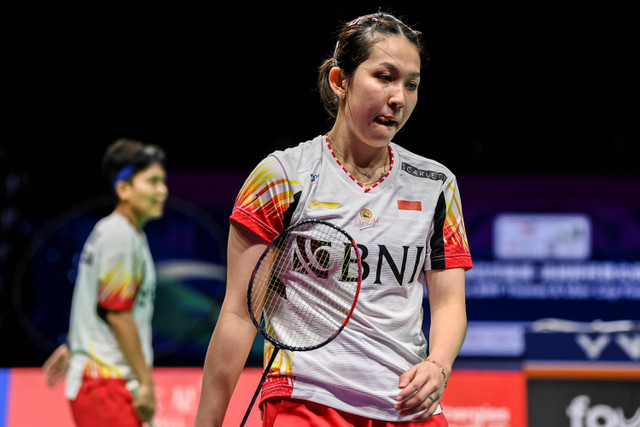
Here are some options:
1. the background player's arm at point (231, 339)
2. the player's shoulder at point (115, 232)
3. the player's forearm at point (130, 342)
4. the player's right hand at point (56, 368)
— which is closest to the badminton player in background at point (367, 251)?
the background player's arm at point (231, 339)

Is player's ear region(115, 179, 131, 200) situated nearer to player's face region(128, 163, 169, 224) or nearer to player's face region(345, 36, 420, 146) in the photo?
player's face region(128, 163, 169, 224)

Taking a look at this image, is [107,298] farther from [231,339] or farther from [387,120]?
[387,120]

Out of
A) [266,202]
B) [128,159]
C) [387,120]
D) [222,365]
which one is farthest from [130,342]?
[387,120]

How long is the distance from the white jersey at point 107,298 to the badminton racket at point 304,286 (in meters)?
2.60

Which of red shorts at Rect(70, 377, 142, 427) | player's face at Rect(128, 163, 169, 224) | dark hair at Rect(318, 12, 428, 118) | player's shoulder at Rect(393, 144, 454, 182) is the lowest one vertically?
red shorts at Rect(70, 377, 142, 427)

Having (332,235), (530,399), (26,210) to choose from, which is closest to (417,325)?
(332,235)

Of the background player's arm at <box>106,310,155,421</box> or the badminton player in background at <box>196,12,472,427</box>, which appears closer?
the badminton player in background at <box>196,12,472,427</box>

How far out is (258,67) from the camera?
6.92 m

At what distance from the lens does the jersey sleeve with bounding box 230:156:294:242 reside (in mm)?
1884

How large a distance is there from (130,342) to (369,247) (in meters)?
2.67

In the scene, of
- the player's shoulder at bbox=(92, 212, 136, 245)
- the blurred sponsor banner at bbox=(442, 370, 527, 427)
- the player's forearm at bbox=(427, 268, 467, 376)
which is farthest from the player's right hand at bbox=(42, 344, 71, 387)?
the player's forearm at bbox=(427, 268, 467, 376)

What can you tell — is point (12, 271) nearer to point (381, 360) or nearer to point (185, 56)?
point (185, 56)

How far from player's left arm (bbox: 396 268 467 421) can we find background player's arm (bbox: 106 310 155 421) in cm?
257

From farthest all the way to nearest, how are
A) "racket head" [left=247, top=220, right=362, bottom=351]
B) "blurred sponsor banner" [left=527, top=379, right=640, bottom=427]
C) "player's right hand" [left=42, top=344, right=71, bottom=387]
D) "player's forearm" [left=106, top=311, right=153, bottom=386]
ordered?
"player's right hand" [left=42, top=344, right=71, bottom=387] < "player's forearm" [left=106, top=311, right=153, bottom=386] < "blurred sponsor banner" [left=527, top=379, right=640, bottom=427] < "racket head" [left=247, top=220, right=362, bottom=351]
